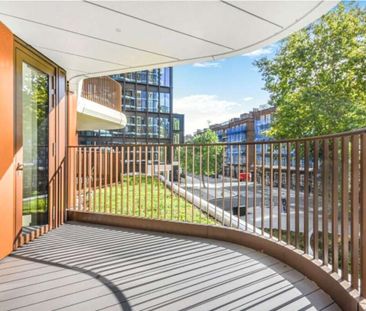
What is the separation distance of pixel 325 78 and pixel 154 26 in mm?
8386

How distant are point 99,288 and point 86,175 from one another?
252 cm

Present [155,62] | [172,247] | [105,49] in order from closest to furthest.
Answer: [172,247], [105,49], [155,62]

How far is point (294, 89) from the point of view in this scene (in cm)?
991

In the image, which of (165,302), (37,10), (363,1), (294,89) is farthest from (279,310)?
(363,1)

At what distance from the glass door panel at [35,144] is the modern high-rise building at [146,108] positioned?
2015cm

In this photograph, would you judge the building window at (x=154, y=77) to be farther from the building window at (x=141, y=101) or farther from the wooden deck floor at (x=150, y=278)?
the wooden deck floor at (x=150, y=278)

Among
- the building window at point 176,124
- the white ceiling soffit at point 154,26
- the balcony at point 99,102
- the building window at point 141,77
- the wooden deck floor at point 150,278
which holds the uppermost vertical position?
the building window at point 141,77

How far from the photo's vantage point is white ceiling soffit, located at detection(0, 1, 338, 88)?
2.19m

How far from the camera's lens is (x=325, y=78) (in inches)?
359

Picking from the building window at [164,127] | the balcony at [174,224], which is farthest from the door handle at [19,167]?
the building window at [164,127]

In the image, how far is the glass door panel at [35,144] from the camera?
10.2 ft

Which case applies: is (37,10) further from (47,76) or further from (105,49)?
(47,76)

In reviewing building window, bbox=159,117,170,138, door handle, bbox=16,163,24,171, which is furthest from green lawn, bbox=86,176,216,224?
building window, bbox=159,117,170,138

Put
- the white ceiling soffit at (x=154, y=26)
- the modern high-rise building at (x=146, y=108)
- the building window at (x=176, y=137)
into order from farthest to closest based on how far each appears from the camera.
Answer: the building window at (x=176, y=137), the modern high-rise building at (x=146, y=108), the white ceiling soffit at (x=154, y=26)
